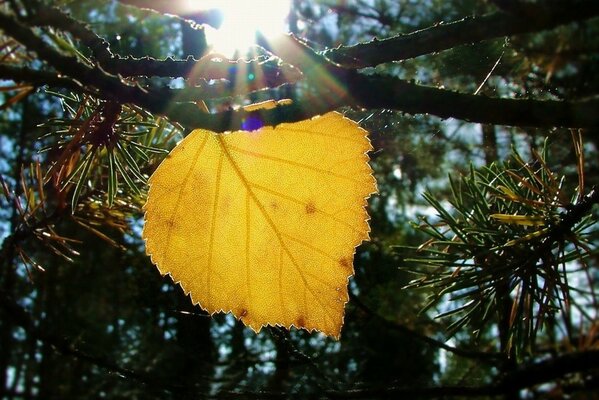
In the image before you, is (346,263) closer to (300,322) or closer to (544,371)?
(300,322)

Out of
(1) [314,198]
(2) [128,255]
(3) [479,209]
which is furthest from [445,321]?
(1) [314,198]

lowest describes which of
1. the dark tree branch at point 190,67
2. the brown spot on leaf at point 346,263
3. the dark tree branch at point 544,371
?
the dark tree branch at point 544,371

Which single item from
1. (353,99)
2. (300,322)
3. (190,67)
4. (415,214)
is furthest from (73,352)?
(415,214)

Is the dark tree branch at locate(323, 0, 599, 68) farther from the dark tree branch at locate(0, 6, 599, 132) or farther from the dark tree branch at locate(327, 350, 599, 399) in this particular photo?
the dark tree branch at locate(327, 350, 599, 399)

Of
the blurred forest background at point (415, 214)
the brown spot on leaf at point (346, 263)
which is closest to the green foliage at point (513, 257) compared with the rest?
the blurred forest background at point (415, 214)

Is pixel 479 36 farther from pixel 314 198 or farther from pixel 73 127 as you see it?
pixel 73 127

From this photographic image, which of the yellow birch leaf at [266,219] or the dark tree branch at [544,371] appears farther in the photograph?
the yellow birch leaf at [266,219]

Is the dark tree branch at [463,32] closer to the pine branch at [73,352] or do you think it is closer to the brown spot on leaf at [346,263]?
the brown spot on leaf at [346,263]

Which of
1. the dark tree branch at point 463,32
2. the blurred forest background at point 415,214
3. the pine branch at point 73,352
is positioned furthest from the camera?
the pine branch at point 73,352
